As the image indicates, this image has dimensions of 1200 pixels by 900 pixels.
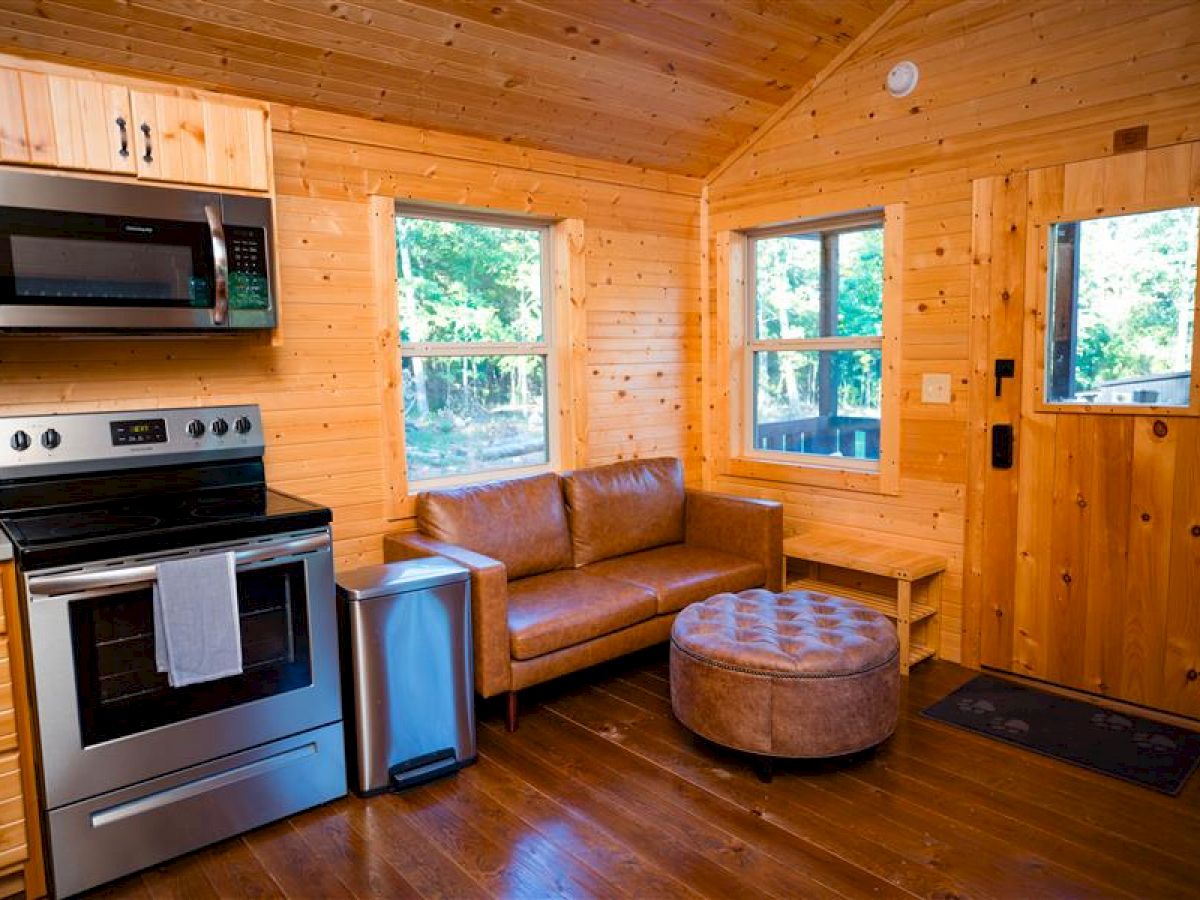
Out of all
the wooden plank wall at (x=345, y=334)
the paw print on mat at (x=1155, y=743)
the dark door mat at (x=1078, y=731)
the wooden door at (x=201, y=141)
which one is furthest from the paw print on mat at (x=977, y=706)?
the wooden door at (x=201, y=141)

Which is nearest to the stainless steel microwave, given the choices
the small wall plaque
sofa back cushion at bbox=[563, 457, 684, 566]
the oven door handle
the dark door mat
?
the oven door handle

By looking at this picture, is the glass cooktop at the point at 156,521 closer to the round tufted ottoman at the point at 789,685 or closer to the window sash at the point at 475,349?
the window sash at the point at 475,349

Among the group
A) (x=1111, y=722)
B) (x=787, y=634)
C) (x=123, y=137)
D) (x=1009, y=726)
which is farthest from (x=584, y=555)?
(x=123, y=137)

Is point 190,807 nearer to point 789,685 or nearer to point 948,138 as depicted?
point 789,685

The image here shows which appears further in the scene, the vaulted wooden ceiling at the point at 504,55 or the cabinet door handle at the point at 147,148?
the vaulted wooden ceiling at the point at 504,55

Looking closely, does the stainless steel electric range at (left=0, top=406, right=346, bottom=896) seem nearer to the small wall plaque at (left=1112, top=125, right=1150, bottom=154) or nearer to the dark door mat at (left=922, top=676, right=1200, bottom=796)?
the dark door mat at (left=922, top=676, right=1200, bottom=796)

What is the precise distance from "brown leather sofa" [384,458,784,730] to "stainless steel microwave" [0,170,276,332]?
117 centimetres

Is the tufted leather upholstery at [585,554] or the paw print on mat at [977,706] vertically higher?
the tufted leather upholstery at [585,554]

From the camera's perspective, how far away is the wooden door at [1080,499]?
3.07m

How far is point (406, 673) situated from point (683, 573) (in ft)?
4.60

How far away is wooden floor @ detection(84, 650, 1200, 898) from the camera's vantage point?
2236 millimetres

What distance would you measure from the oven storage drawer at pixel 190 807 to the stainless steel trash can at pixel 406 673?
12 cm

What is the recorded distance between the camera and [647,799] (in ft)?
8.73

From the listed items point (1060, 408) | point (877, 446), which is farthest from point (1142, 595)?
point (877, 446)
